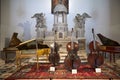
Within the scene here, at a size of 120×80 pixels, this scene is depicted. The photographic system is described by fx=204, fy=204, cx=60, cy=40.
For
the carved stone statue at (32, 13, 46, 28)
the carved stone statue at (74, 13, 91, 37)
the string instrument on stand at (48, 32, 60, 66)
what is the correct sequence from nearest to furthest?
the string instrument on stand at (48, 32, 60, 66)
the carved stone statue at (74, 13, 91, 37)
the carved stone statue at (32, 13, 46, 28)

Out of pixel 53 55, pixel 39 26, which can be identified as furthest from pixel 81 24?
pixel 53 55

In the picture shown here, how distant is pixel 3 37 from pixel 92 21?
461 cm

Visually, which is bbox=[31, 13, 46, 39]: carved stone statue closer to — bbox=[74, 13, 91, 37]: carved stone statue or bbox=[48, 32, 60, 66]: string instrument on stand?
bbox=[74, 13, 91, 37]: carved stone statue

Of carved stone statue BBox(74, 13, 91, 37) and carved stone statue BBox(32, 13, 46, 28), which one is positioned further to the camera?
carved stone statue BBox(32, 13, 46, 28)

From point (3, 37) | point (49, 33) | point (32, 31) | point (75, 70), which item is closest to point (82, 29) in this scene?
point (49, 33)

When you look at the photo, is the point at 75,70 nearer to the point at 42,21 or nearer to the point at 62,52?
the point at 62,52

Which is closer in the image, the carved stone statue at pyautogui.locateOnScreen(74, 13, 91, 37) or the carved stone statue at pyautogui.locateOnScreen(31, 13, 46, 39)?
the carved stone statue at pyautogui.locateOnScreen(74, 13, 91, 37)

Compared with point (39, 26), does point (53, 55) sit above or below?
below

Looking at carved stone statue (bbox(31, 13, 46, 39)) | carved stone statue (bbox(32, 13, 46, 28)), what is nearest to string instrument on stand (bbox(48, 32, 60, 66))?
carved stone statue (bbox(31, 13, 46, 39))

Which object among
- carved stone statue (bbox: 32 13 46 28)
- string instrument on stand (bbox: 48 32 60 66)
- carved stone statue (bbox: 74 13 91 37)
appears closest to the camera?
string instrument on stand (bbox: 48 32 60 66)

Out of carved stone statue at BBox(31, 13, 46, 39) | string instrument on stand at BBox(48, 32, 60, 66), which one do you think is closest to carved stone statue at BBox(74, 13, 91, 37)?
carved stone statue at BBox(31, 13, 46, 39)

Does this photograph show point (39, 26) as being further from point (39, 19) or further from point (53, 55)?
point (53, 55)

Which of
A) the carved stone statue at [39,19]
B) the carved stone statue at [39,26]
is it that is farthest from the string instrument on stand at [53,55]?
the carved stone statue at [39,19]

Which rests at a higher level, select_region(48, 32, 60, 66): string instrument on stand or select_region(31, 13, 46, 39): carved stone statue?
select_region(31, 13, 46, 39): carved stone statue
